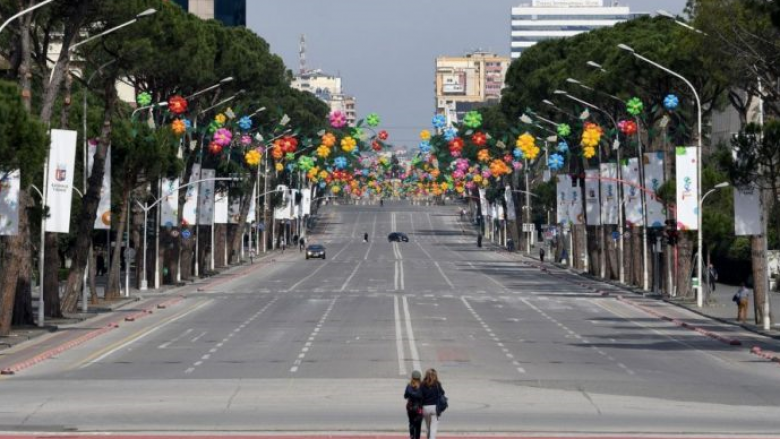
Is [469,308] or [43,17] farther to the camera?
[469,308]

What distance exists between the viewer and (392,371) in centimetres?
4097

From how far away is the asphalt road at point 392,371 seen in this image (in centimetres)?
3061

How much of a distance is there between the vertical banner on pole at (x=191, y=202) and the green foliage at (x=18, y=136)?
50.7 meters

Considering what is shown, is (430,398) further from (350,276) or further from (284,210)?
(284,210)

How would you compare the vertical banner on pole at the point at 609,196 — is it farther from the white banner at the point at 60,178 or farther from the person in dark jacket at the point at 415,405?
the person in dark jacket at the point at 415,405

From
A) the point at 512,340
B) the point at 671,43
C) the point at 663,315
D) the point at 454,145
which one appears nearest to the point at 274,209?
the point at 454,145

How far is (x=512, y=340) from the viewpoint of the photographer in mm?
52469

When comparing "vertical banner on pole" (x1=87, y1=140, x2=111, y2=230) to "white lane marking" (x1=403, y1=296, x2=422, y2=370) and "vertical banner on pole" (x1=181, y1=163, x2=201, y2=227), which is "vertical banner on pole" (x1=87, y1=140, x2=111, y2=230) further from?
"vertical banner on pole" (x1=181, y1=163, x2=201, y2=227)

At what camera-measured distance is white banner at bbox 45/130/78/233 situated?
56.0m

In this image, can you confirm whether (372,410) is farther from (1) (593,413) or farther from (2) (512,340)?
(2) (512,340)

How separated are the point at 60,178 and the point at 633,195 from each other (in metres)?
38.5

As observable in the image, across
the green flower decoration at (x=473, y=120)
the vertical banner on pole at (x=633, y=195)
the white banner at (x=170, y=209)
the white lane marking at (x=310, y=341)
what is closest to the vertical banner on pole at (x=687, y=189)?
the vertical banner on pole at (x=633, y=195)

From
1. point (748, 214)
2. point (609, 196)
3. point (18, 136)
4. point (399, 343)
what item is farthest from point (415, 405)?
point (609, 196)

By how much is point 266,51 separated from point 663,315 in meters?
58.7
